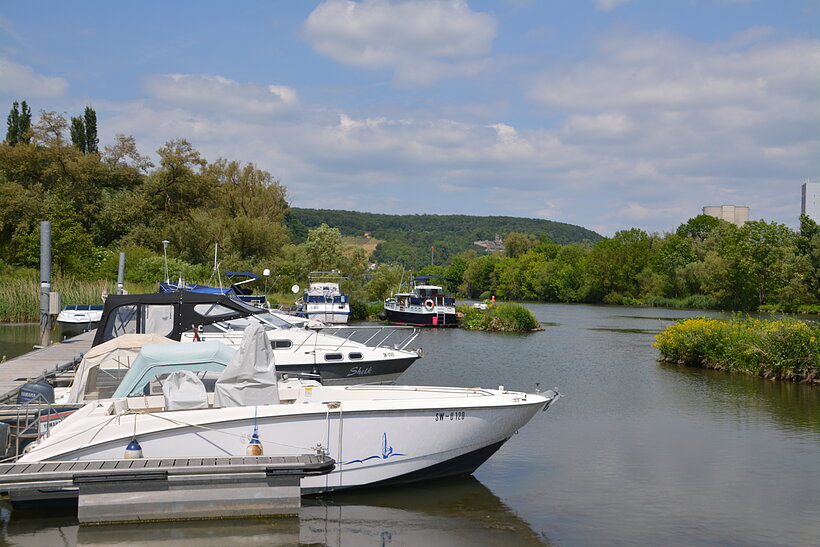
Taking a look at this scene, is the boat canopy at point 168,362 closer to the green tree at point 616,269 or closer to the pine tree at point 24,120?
the pine tree at point 24,120

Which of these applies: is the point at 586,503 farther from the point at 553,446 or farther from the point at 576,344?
the point at 576,344

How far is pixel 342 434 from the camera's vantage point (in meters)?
10.2

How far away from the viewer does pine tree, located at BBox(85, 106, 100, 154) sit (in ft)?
253

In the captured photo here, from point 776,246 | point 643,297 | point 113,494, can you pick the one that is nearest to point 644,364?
point 113,494

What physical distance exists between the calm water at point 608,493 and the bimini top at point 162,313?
6065mm

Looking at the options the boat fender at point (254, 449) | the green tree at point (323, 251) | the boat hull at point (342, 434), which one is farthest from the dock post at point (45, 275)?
the green tree at point (323, 251)

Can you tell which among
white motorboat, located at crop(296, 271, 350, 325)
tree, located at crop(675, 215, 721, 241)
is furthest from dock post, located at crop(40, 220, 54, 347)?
tree, located at crop(675, 215, 721, 241)

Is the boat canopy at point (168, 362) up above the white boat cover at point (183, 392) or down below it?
above

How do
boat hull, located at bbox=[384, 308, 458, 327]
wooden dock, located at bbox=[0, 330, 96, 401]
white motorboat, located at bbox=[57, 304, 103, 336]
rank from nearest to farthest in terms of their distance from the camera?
wooden dock, located at bbox=[0, 330, 96, 401] → white motorboat, located at bbox=[57, 304, 103, 336] → boat hull, located at bbox=[384, 308, 458, 327]

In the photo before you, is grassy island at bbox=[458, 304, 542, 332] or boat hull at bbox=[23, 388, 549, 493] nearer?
boat hull at bbox=[23, 388, 549, 493]

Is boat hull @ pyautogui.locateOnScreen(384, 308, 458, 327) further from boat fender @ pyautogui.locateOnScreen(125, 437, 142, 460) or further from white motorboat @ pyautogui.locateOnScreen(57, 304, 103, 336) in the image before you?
boat fender @ pyautogui.locateOnScreen(125, 437, 142, 460)

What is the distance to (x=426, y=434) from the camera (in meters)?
10.6

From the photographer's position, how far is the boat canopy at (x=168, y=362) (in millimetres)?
10820

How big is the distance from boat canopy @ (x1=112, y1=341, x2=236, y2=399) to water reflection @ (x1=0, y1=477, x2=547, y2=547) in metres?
1.99
